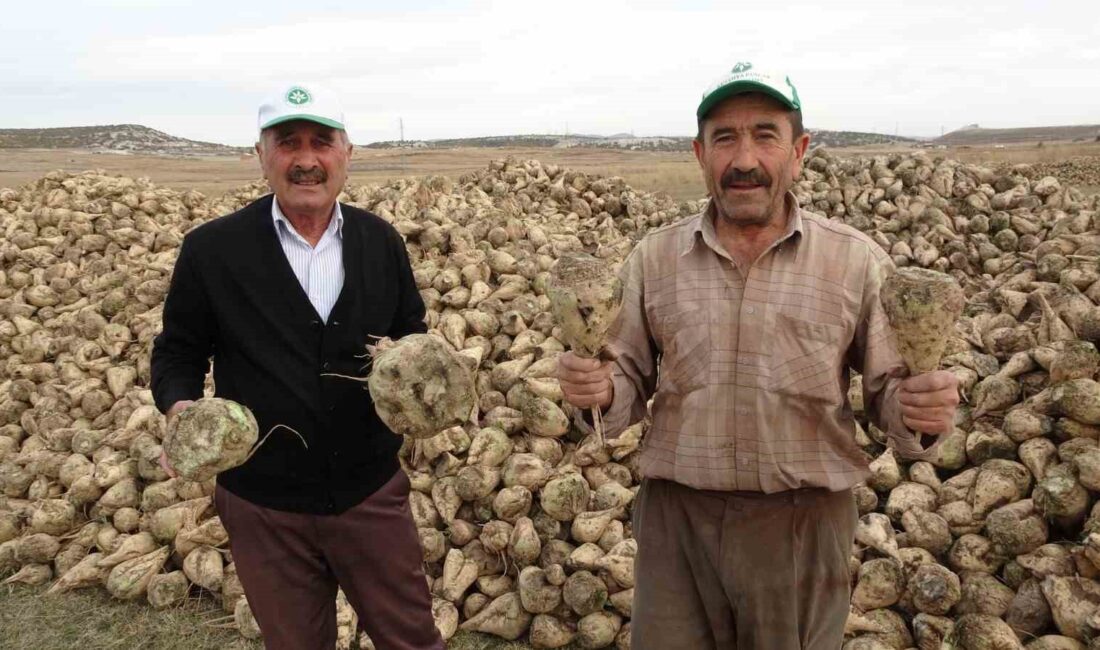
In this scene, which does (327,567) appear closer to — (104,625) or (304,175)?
(304,175)

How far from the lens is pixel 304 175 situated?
2746mm

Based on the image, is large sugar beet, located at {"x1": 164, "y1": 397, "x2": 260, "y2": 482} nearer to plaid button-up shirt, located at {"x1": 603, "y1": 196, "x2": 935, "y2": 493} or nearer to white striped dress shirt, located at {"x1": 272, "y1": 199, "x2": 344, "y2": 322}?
white striped dress shirt, located at {"x1": 272, "y1": 199, "x2": 344, "y2": 322}

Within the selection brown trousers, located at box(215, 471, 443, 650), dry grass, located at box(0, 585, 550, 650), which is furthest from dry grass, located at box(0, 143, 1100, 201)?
brown trousers, located at box(215, 471, 443, 650)

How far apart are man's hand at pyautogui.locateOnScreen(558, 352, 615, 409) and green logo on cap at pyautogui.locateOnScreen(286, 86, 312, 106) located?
4.30 ft

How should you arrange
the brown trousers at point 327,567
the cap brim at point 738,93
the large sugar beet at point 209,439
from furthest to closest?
the brown trousers at point 327,567, the large sugar beet at point 209,439, the cap brim at point 738,93

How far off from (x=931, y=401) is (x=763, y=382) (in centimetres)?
49

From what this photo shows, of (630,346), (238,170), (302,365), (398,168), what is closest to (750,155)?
(630,346)

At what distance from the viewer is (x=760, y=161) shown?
2.35 metres

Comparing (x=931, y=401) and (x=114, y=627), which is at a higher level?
(x=931, y=401)

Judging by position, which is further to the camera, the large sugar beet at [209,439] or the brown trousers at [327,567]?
the brown trousers at [327,567]

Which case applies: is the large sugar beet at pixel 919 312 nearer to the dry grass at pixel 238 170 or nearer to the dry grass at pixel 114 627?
the dry grass at pixel 114 627

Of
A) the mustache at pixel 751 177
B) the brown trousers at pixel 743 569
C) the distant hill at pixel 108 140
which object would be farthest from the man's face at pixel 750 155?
the distant hill at pixel 108 140

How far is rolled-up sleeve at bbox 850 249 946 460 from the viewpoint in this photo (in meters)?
2.38

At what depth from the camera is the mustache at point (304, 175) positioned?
2738 mm
